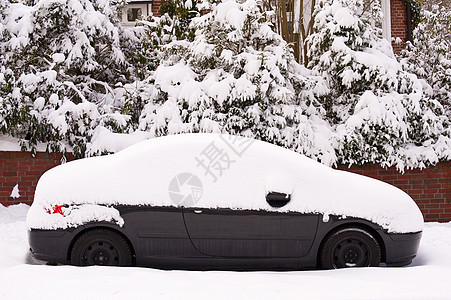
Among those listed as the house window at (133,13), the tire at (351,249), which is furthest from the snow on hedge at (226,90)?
the house window at (133,13)

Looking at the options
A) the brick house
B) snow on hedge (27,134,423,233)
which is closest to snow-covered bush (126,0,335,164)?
snow on hedge (27,134,423,233)

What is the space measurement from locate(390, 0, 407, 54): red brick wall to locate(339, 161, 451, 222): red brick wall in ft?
19.3

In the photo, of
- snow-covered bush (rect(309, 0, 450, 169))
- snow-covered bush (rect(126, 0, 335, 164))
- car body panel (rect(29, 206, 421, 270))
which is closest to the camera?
car body panel (rect(29, 206, 421, 270))

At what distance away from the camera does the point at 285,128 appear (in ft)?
25.3

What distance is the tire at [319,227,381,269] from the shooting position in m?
4.73

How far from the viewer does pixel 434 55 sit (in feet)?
33.2

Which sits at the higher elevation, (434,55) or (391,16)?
(391,16)

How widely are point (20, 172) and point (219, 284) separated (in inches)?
218

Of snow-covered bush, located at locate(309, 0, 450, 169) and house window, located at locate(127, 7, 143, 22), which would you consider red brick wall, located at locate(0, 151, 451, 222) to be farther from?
house window, located at locate(127, 7, 143, 22)

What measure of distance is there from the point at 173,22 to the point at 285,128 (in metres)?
3.22

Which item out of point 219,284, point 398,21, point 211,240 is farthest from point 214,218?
point 398,21

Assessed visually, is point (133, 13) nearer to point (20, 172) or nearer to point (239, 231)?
point (20, 172)

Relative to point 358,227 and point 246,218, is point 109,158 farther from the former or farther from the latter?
point 358,227

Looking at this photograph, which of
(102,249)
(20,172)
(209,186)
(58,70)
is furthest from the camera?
(58,70)
